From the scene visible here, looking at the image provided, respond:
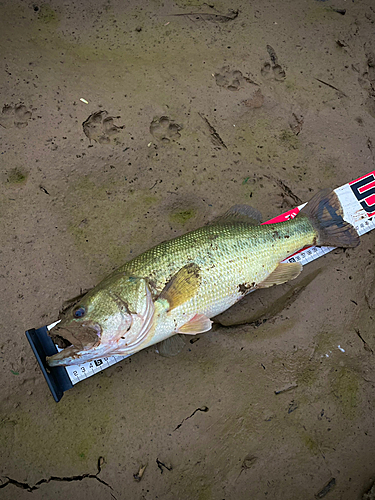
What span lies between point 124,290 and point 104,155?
1754 mm

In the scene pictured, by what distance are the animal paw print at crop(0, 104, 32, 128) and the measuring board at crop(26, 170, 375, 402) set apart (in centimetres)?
232

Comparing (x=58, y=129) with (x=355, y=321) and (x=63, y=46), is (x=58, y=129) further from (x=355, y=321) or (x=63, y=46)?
(x=355, y=321)

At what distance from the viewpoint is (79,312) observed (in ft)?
9.31

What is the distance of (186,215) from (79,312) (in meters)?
1.63

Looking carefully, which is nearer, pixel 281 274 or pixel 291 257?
pixel 281 274

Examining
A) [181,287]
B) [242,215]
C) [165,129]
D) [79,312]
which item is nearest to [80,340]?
[79,312]

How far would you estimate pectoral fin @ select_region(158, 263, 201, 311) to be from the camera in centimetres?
292

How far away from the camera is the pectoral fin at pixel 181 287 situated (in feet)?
9.59

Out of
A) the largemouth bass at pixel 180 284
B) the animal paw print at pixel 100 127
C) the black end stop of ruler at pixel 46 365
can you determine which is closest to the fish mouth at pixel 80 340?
the largemouth bass at pixel 180 284

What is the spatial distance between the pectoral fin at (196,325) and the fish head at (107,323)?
13.9 inches

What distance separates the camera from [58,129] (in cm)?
378

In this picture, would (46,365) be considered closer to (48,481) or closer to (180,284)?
(48,481)

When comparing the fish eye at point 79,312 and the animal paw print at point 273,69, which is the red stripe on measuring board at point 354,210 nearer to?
the animal paw print at point 273,69

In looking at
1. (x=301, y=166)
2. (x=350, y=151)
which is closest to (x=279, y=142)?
(x=301, y=166)
